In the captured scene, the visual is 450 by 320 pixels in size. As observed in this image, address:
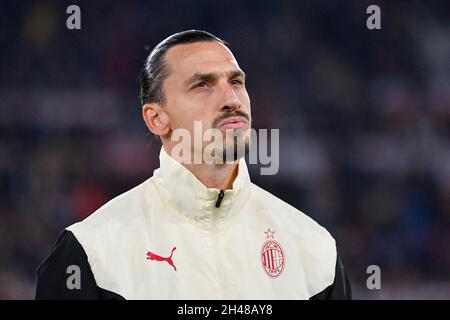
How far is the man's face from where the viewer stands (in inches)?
81.1

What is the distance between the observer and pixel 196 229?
2016 millimetres

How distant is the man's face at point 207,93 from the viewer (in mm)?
2061

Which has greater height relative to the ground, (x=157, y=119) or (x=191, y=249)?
(x=157, y=119)

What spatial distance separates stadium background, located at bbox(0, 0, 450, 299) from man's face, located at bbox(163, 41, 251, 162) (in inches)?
86.0

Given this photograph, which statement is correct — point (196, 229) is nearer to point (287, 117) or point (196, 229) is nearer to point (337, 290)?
point (337, 290)

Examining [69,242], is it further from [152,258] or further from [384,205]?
[384,205]

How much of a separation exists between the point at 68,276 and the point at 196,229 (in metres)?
0.34

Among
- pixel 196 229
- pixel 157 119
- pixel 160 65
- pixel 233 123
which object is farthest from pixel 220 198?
pixel 160 65

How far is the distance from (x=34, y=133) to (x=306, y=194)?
1.65 metres

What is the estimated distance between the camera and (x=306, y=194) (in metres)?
4.69

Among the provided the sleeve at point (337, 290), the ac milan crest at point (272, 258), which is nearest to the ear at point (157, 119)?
the ac milan crest at point (272, 258)

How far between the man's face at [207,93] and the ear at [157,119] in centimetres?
2

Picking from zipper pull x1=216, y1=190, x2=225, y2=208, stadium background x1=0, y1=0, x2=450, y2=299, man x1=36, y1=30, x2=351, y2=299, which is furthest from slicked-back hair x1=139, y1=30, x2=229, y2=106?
stadium background x1=0, y1=0, x2=450, y2=299
